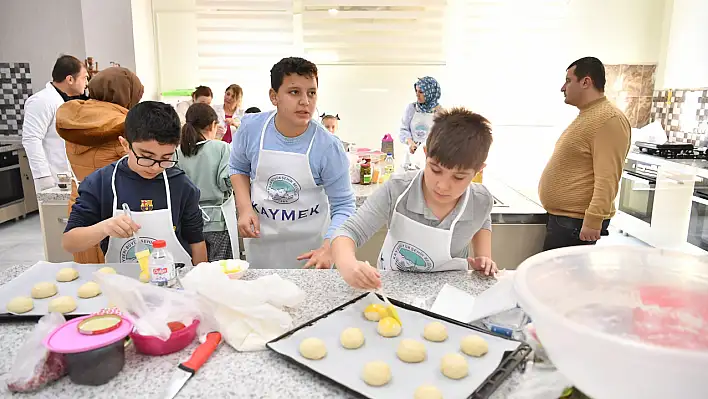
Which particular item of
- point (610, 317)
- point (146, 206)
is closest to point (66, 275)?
point (146, 206)

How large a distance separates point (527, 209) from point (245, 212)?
1.43 m

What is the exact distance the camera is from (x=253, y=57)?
4871 millimetres

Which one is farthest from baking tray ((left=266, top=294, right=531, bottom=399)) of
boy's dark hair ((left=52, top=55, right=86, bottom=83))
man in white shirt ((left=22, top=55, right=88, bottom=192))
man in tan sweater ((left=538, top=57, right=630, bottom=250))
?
boy's dark hair ((left=52, top=55, right=86, bottom=83))

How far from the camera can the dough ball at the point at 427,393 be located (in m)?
0.75

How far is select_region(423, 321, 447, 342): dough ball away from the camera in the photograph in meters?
0.94

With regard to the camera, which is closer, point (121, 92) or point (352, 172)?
point (121, 92)

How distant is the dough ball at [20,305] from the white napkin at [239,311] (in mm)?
372

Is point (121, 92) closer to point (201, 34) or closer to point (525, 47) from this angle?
point (201, 34)

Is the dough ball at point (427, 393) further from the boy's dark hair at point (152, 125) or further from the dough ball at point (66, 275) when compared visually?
the boy's dark hair at point (152, 125)

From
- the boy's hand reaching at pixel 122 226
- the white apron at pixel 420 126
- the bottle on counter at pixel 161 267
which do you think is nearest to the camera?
the bottle on counter at pixel 161 267

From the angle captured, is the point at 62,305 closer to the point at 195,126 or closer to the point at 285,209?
the point at 285,209

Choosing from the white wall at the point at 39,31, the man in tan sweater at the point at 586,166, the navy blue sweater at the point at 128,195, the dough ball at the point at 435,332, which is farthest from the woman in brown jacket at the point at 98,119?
the white wall at the point at 39,31

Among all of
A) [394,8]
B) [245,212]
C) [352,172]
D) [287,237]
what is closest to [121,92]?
[245,212]

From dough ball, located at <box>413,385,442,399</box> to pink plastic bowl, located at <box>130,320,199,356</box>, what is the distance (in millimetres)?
460
